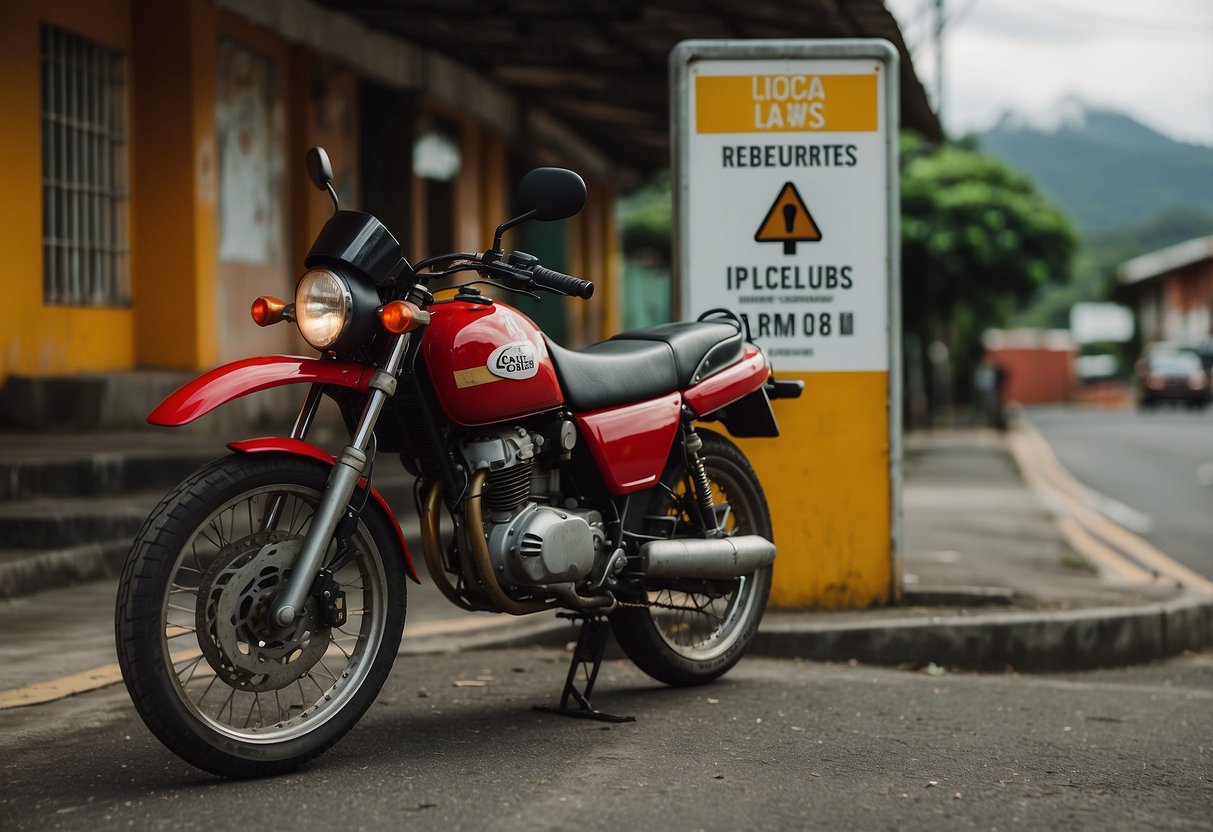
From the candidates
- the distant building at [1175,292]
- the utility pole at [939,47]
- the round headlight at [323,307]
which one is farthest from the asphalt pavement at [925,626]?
the distant building at [1175,292]

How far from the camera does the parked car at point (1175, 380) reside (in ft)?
151

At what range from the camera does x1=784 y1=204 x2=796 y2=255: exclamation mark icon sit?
21.6ft

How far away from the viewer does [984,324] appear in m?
43.7

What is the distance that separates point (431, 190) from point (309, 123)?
9.91 feet

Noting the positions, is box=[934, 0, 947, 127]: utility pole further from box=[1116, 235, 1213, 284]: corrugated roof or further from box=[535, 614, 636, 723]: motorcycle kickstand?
box=[1116, 235, 1213, 284]: corrugated roof

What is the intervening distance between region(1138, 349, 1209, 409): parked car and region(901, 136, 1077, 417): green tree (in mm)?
15887

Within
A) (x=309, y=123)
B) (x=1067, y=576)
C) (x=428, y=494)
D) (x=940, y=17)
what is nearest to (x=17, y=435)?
(x=309, y=123)

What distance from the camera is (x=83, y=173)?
982 cm

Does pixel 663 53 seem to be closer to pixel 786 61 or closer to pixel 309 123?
pixel 309 123

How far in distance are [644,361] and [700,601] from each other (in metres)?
0.90

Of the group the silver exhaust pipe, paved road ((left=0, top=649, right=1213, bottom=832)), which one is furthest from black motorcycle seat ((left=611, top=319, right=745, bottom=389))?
paved road ((left=0, top=649, right=1213, bottom=832))

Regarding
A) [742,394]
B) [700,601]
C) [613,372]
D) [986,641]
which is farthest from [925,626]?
[613,372]

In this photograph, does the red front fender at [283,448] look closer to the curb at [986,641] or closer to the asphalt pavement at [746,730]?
the asphalt pavement at [746,730]

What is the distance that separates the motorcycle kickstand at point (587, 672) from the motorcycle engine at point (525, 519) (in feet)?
1.14
